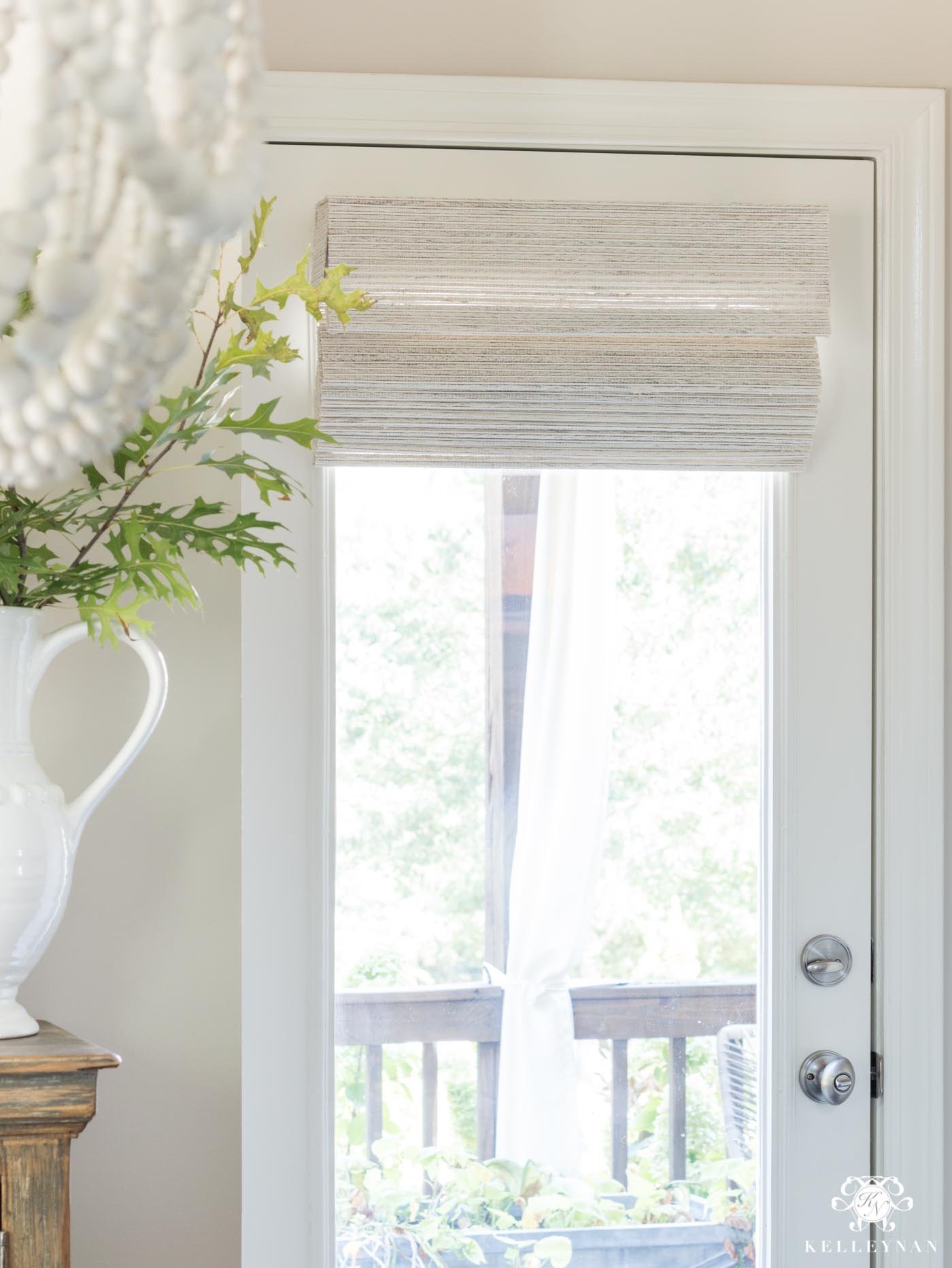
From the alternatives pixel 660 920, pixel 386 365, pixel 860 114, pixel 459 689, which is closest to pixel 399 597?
pixel 459 689

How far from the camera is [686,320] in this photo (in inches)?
55.2

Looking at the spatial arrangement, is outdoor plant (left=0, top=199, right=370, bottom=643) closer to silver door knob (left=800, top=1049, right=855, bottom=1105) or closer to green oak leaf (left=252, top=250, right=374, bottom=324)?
green oak leaf (left=252, top=250, right=374, bottom=324)

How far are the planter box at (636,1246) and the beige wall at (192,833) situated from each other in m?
0.28

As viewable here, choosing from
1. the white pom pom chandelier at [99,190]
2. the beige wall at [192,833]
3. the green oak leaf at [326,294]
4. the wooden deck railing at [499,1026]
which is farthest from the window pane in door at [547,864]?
the white pom pom chandelier at [99,190]

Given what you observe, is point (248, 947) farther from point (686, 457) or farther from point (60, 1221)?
point (686, 457)

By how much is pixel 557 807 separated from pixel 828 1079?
0.49 m

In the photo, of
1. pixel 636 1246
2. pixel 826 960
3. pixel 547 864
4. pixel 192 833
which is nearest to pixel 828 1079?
pixel 826 960

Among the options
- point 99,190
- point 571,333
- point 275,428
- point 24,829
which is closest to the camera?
point 99,190

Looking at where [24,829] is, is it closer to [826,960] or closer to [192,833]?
[192,833]

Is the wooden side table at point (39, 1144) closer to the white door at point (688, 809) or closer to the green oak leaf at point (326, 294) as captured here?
the white door at point (688, 809)

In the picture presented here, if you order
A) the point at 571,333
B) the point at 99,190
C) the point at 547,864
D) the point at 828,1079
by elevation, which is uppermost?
the point at 571,333

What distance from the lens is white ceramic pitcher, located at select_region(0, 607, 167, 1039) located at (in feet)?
3.54

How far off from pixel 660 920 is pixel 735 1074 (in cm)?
22

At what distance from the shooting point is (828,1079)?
144 centimetres
